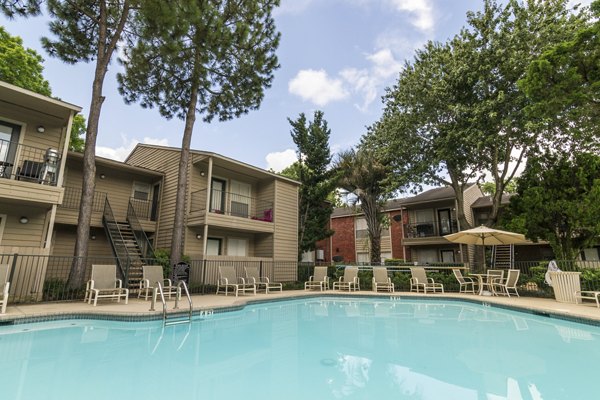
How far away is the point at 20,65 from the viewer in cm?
1784

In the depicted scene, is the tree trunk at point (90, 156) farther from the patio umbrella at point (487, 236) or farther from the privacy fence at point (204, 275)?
the patio umbrella at point (487, 236)

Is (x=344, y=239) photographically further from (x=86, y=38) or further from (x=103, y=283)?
(x=86, y=38)

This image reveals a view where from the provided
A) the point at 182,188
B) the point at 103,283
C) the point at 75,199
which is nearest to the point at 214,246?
the point at 182,188

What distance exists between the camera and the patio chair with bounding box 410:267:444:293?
1379 centimetres

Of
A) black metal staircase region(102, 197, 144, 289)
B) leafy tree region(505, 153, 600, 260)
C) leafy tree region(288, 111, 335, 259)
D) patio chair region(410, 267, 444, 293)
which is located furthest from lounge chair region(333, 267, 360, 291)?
black metal staircase region(102, 197, 144, 289)

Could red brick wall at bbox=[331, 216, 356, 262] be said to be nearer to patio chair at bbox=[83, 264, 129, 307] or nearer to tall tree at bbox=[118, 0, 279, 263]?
tall tree at bbox=[118, 0, 279, 263]

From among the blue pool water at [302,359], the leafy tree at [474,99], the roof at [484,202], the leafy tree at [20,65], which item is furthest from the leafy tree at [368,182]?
the leafy tree at [20,65]

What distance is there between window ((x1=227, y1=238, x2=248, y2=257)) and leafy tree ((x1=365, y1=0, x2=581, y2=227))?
31.7 feet

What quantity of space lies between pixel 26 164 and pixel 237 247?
9307 mm

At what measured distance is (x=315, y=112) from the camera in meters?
20.2

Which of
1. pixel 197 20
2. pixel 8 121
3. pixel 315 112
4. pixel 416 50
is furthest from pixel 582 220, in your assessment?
pixel 8 121

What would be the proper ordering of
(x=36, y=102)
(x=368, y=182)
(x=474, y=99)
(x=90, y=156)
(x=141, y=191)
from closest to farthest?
(x=36, y=102)
(x=90, y=156)
(x=474, y=99)
(x=141, y=191)
(x=368, y=182)

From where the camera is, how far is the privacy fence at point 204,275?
8.88m

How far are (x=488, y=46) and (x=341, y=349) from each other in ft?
52.3
